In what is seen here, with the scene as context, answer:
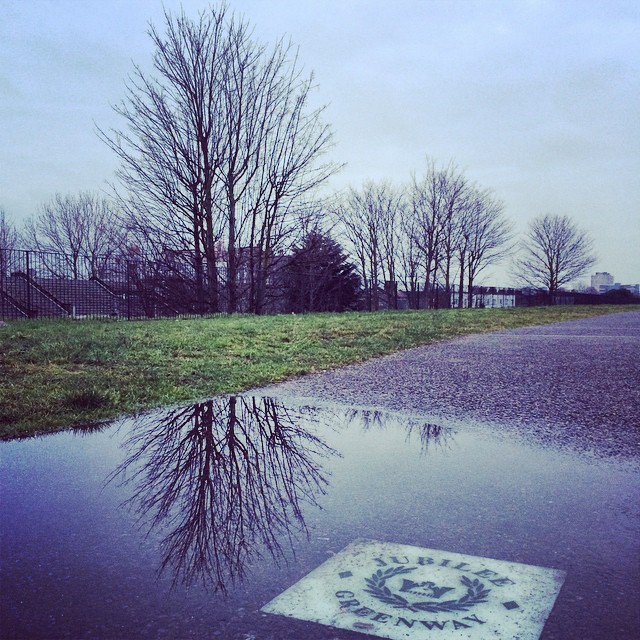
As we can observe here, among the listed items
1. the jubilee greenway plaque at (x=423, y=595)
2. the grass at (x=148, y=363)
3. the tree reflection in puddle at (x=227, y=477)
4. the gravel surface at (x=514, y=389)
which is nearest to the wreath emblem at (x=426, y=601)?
the jubilee greenway plaque at (x=423, y=595)

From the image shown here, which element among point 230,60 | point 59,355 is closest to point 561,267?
point 230,60

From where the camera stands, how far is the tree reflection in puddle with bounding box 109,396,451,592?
7.48ft

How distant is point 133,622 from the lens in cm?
178

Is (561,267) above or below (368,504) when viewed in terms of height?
above

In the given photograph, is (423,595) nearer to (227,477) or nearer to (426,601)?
(426,601)

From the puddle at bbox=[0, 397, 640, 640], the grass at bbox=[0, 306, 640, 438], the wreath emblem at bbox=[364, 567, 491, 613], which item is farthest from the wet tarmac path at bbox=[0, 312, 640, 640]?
the grass at bbox=[0, 306, 640, 438]

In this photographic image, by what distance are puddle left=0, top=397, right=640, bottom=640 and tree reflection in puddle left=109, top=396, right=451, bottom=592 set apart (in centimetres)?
1

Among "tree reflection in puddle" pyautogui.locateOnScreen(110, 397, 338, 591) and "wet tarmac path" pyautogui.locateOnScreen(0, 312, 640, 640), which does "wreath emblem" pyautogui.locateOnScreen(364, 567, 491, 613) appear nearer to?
"wet tarmac path" pyautogui.locateOnScreen(0, 312, 640, 640)

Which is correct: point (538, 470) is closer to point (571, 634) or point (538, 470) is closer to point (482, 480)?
point (482, 480)

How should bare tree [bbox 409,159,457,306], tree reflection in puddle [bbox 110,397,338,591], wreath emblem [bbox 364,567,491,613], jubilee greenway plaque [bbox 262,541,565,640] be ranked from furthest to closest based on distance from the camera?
bare tree [bbox 409,159,457,306], tree reflection in puddle [bbox 110,397,338,591], wreath emblem [bbox 364,567,491,613], jubilee greenway plaque [bbox 262,541,565,640]

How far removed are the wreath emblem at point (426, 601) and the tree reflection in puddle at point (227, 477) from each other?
0.39 m

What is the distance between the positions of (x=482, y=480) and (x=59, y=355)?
572cm

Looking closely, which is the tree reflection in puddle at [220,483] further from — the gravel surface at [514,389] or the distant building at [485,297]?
the distant building at [485,297]

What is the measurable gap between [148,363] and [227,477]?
13.8 feet
